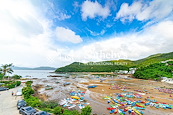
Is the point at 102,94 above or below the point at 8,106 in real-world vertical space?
below

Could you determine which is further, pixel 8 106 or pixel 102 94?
pixel 102 94

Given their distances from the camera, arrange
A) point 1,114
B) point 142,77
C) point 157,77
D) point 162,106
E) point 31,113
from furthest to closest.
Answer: point 142,77 < point 157,77 < point 162,106 < point 1,114 < point 31,113

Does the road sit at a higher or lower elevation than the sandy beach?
higher

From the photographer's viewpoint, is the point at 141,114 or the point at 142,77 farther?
the point at 142,77

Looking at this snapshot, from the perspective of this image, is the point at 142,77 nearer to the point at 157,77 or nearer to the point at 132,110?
the point at 157,77

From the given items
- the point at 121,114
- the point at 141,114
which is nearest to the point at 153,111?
the point at 141,114

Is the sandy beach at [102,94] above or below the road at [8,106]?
below

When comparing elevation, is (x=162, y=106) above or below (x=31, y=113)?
below

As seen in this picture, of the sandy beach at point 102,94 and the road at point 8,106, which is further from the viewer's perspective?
the sandy beach at point 102,94

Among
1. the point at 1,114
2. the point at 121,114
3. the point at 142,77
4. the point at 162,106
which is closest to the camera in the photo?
the point at 1,114

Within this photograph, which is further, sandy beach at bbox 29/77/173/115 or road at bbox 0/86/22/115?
sandy beach at bbox 29/77/173/115
